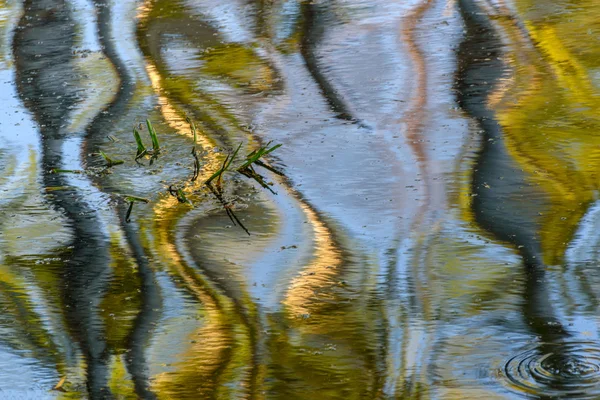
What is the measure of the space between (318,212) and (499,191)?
0.95 feet

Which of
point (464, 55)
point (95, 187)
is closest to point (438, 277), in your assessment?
point (95, 187)

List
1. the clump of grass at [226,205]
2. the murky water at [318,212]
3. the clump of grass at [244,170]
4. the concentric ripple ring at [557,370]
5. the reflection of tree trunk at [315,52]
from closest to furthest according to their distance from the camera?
the concentric ripple ring at [557,370]
the murky water at [318,212]
the clump of grass at [226,205]
the clump of grass at [244,170]
the reflection of tree trunk at [315,52]

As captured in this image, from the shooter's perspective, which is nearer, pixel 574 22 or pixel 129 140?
pixel 129 140

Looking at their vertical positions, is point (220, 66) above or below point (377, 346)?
below

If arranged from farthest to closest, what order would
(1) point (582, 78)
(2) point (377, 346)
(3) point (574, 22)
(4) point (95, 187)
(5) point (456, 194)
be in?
(3) point (574, 22), (1) point (582, 78), (4) point (95, 187), (5) point (456, 194), (2) point (377, 346)

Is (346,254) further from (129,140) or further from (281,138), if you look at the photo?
(129,140)

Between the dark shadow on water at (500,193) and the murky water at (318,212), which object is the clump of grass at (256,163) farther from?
the dark shadow on water at (500,193)

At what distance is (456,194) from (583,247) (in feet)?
0.90

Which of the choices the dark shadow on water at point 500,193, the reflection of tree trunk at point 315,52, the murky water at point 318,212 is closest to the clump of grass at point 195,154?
the murky water at point 318,212

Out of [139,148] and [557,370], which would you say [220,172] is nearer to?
[139,148]

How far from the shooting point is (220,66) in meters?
2.62

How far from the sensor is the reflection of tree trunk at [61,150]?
1441 mm

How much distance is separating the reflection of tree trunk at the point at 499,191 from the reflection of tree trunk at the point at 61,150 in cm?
54

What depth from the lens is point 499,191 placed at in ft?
5.79
